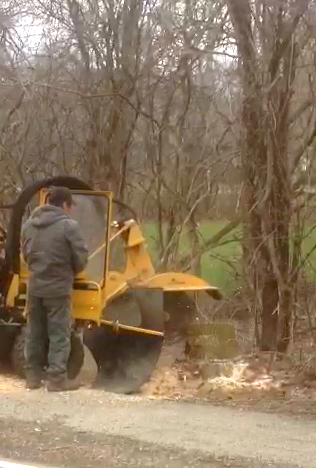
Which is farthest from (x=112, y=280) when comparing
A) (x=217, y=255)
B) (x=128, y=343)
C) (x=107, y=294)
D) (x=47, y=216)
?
(x=217, y=255)

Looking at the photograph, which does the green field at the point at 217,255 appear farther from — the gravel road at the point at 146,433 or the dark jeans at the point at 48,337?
the gravel road at the point at 146,433

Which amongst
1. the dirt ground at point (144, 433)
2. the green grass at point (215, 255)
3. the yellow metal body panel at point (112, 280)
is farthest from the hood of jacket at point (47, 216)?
the green grass at point (215, 255)

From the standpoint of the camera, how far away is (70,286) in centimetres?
1060

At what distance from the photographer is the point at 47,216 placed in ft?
34.8

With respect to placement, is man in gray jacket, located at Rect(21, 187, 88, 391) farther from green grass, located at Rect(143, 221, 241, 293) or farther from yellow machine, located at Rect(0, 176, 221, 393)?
green grass, located at Rect(143, 221, 241, 293)

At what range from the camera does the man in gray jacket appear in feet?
34.5

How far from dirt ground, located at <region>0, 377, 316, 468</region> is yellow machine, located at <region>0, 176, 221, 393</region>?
1.40 meters

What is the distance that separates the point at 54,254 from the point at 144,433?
270cm

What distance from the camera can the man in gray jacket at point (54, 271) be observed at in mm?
10523

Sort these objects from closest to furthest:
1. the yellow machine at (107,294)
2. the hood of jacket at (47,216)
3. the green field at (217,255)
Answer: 1. the hood of jacket at (47,216)
2. the yellow machine at (107,294)
3. the green field at (217,255)

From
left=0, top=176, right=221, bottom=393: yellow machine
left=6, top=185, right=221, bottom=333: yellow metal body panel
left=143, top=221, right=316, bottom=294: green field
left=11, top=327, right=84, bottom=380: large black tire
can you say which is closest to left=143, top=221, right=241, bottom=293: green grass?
left=143, top=221, right=316, bottom=294: green field

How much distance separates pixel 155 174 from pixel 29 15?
377cm

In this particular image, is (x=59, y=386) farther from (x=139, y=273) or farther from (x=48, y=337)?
(x=139, y=273)

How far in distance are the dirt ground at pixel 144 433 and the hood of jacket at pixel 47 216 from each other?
1720 mm
